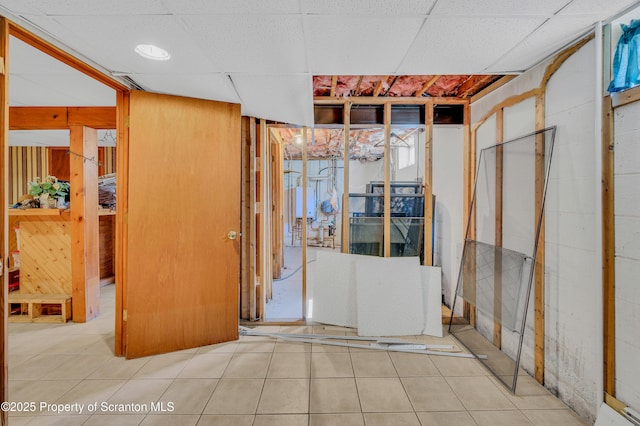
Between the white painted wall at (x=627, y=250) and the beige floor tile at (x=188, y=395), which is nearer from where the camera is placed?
the white painted wall at (x=627, y=250)

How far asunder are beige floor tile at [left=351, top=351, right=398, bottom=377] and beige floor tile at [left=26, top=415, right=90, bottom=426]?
1.80 meters

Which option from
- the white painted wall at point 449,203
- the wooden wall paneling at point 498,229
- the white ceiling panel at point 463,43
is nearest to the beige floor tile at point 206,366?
the wooden wall paneling at point 498,229

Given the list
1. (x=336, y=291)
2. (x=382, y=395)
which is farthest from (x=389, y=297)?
(x=382, y=395)

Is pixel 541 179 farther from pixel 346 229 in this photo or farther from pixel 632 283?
pixel 346 229

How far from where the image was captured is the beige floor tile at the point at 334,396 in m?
1.78

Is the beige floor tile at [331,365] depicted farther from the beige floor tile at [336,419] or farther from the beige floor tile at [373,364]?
the beige floor tile at [336,419]

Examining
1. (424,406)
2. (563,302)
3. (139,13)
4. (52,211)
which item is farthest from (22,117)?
(563,302)

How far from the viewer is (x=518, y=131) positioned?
2.32 m

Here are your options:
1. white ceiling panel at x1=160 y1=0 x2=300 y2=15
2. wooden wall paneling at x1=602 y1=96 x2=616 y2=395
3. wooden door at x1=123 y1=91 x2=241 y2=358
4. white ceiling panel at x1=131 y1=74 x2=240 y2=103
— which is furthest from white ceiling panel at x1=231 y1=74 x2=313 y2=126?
wooden wall paneling at x1=602 y1=96 x2=616 y2=395

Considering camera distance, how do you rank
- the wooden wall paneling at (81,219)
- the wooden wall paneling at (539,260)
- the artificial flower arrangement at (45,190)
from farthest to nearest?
the artificial flower arrangement at (45,190) < the wooden wall paneling at (81,219) < the wooden wall paneling at (539,260)

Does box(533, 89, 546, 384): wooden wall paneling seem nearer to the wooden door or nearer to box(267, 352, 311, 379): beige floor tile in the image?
box(267, 352, 311, 379): beige floor tile

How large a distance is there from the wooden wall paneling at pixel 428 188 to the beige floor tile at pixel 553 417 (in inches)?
58.7

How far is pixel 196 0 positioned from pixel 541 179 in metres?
2.47

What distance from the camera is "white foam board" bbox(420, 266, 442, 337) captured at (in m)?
2.78
